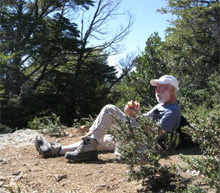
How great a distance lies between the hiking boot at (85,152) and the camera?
3602 millimetres

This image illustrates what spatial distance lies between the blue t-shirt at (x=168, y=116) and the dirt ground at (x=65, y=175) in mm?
326

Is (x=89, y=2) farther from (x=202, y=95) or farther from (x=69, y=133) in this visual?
(x=69, y=133)

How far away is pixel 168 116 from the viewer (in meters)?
3.35

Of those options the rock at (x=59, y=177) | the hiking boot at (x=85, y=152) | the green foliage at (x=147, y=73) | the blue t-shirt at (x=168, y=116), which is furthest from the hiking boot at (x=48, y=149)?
the green foliage at (x=147, y=73)

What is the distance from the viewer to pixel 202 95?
7.73 m

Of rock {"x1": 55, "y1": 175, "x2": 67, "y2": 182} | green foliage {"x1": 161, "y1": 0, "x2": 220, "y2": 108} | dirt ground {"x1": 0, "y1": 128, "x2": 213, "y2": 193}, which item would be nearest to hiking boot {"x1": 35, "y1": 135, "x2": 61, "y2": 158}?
dirt ground {"x1": 0, "y1": 128, "x2": 213, "y2": 193}

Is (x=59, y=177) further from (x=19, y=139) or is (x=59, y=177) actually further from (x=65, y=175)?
(x=19, y=139)

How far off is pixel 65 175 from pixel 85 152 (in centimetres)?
49

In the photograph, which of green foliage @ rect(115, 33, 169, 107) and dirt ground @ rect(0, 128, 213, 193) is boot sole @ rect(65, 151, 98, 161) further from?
green foliage @ rect(115, 33, 169, 107)

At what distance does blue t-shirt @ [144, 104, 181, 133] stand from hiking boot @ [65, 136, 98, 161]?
2.48ft

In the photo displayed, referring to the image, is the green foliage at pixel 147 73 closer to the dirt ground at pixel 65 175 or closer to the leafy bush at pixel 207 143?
the dirt ground at pixel 65 175

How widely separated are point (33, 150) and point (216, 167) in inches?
129

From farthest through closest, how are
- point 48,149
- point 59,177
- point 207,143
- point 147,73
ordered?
point 147,73, point 48,149, point 59,177, point 207,143

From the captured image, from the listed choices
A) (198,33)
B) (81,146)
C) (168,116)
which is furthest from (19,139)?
(198,33)
